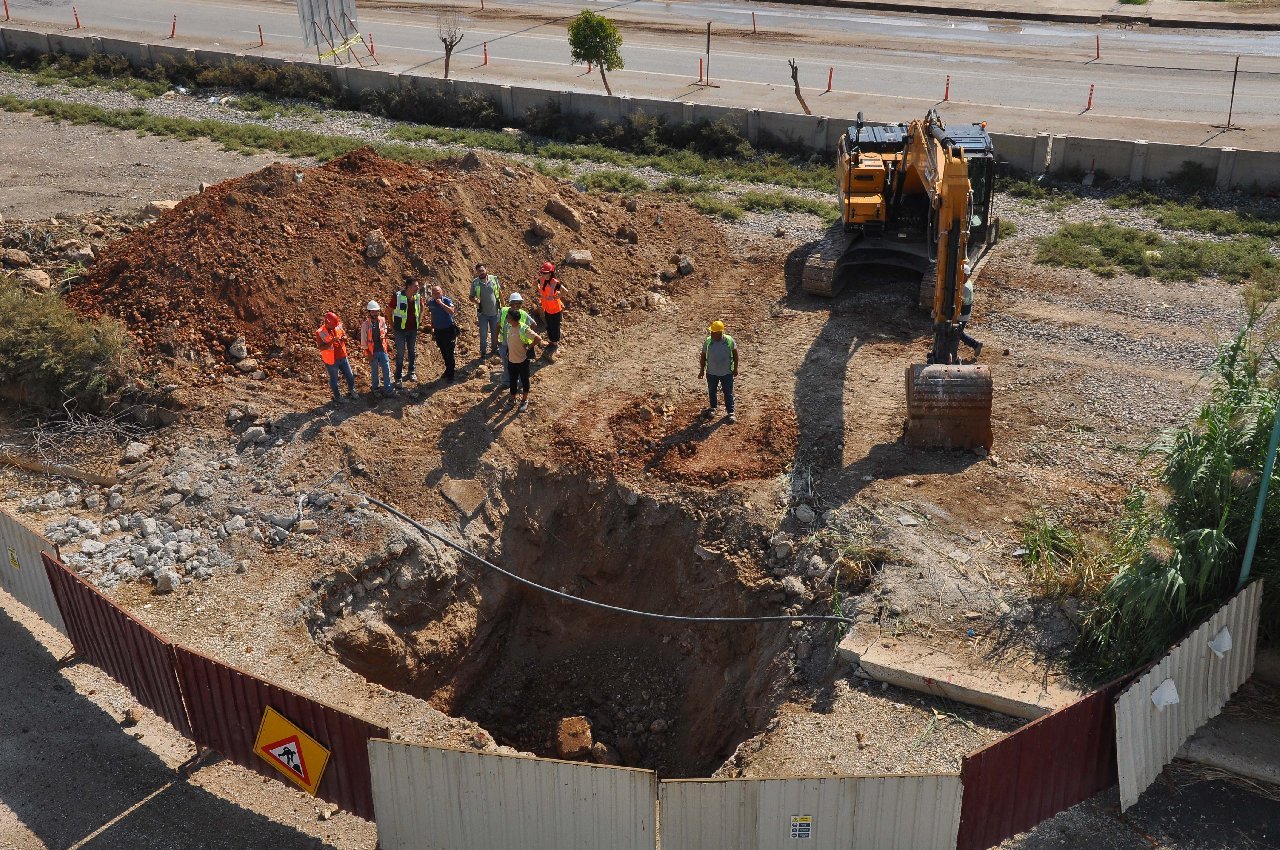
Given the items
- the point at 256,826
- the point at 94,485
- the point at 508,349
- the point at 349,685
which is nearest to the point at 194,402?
the point at 94,485

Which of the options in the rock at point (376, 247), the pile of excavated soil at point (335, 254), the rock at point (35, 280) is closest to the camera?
the pile of excavated soil at point (335, 254)

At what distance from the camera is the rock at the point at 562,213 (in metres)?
19.4

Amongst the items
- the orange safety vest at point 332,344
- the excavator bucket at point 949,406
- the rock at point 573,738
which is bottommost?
the rock at point 573,738

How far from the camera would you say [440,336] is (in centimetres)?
1580

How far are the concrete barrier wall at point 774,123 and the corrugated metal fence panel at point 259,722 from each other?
59.2ft

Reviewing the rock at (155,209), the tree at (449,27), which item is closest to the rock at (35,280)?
the rock at (155,209)

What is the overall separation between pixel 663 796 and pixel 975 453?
23.3 ft

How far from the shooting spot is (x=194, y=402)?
15.3 m

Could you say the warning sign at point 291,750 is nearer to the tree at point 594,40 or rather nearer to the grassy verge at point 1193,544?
the grassy verge at point 1193,544

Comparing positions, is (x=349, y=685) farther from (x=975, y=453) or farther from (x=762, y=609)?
(x=975, y=453)

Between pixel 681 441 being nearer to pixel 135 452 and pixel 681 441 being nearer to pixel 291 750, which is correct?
pixel 291 750

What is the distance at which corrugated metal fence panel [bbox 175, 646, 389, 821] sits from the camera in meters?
9.73

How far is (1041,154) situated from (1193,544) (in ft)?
46.5

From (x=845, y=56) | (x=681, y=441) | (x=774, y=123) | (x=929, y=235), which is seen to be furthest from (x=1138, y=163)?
(x=681, y=441)
